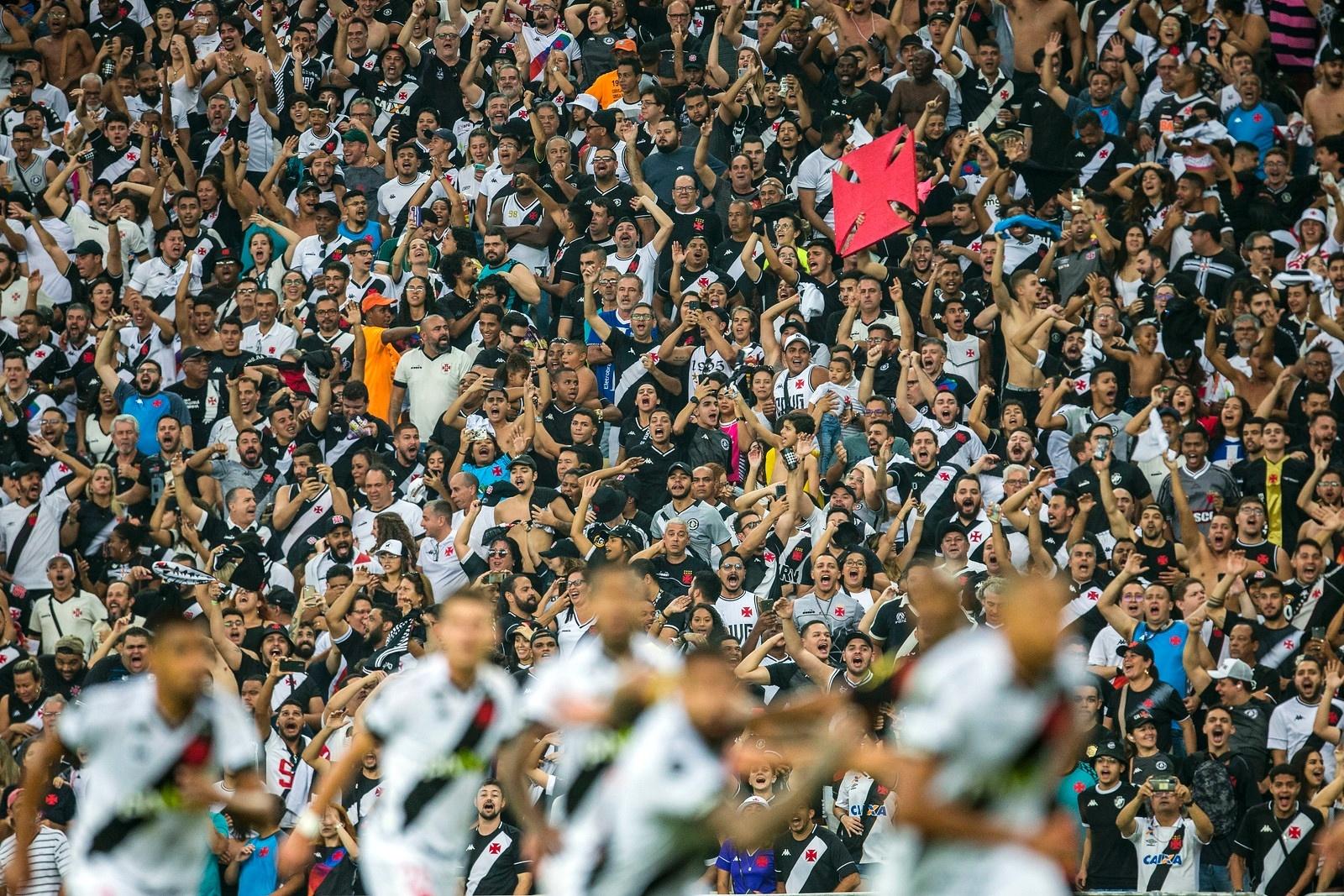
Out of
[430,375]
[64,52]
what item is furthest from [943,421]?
[64,52]

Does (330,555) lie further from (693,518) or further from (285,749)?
(693,518)

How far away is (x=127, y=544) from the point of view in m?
18.6

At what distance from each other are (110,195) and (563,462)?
688 centimetres

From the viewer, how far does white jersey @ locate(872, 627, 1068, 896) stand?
847 cm

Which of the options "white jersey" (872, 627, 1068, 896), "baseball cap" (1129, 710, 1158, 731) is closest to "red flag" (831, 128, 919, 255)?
"baseball cap" (1129, 710, 1158, 731)

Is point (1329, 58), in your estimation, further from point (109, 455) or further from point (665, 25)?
point (109, 455)

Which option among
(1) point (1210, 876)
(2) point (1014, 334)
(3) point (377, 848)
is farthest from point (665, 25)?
(3) point (377, 848)

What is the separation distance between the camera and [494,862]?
600 inches

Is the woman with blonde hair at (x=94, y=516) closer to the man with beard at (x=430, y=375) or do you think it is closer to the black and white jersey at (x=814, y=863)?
the man with beard at (x=430, y=375)

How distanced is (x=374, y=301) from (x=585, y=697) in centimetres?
1061

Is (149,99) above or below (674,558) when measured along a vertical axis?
above

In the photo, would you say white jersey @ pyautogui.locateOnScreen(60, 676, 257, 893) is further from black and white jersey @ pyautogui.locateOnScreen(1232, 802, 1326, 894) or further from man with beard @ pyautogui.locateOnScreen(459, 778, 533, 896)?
black and white jersey @ pyautogui.locateOnScreen(1232, 802, 1326, 894)

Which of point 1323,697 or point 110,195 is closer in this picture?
point 1323,697

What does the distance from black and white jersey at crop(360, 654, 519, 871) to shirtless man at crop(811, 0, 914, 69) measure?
498 inches
